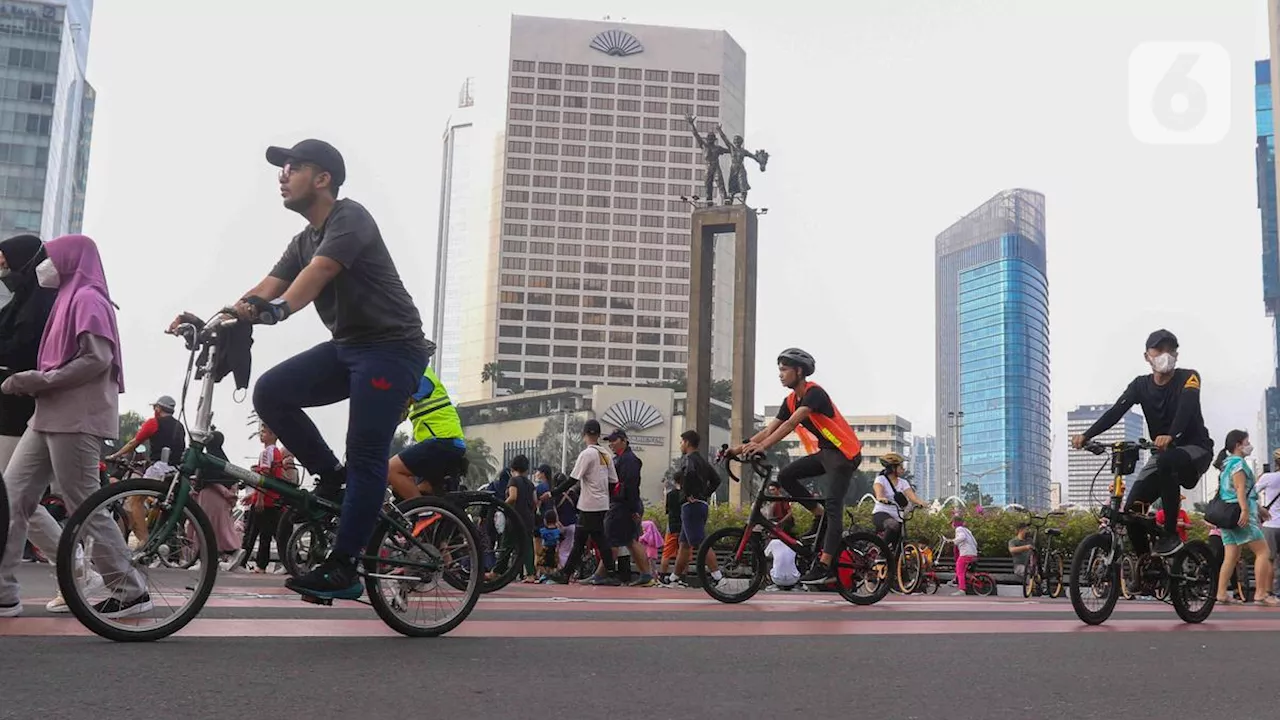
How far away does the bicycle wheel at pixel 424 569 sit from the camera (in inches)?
199

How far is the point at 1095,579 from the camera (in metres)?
7.27

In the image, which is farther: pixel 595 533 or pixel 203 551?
pixel 595 533

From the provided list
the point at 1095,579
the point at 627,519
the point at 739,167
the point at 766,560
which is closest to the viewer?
the point at 1095,579

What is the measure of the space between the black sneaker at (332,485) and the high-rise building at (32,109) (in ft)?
333

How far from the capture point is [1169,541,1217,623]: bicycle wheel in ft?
25.0

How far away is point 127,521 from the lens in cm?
471

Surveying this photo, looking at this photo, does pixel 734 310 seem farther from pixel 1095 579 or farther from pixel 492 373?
pixel 492 373

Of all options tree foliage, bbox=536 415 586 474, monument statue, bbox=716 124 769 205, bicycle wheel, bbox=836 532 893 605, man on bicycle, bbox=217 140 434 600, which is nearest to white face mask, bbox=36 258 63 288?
man on bicycle, bbox=217 140 434 600

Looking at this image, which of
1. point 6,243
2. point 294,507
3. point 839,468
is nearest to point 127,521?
point 294,507

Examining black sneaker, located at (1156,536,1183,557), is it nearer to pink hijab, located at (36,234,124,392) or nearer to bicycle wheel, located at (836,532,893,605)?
bicycle wheel, located at (836,532,893,605)

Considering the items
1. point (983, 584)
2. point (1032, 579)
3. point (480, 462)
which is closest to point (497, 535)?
point (1032, 579)

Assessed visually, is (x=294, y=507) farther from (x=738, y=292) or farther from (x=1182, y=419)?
(x=738, y=292)

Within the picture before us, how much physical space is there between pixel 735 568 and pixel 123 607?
497 cm

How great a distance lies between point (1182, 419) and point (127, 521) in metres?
5.78
